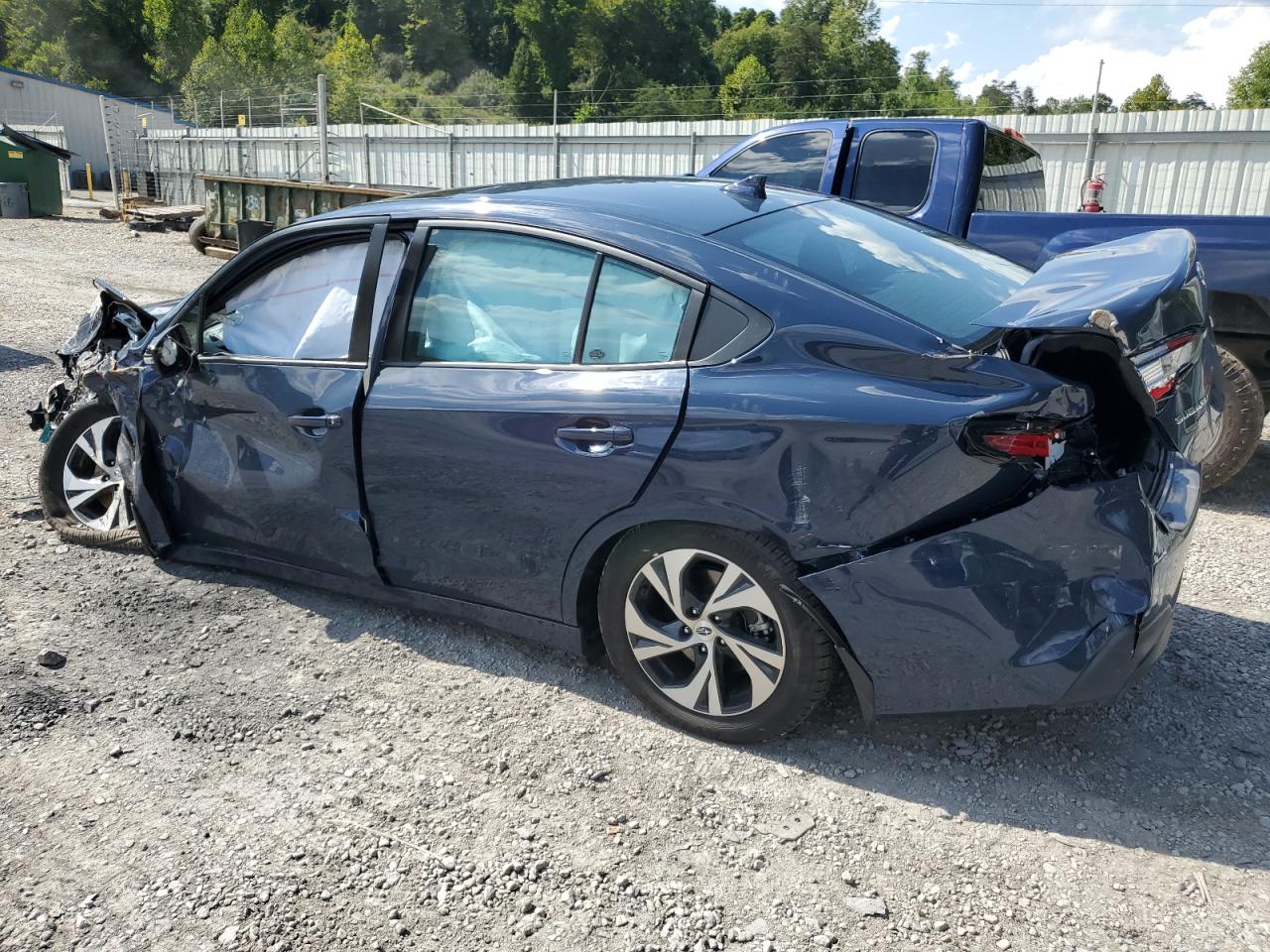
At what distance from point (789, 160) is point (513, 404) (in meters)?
4.12

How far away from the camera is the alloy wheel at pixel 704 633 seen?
2830 millimetres

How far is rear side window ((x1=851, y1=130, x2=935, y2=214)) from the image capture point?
19.7 feet

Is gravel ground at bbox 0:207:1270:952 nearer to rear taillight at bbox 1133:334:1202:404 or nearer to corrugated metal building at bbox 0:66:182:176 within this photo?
rear taillight at bbox 1133:334:1202:404

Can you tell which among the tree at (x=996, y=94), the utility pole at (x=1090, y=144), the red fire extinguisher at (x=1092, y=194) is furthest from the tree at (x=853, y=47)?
the red fire extinguisher at (x=1092, y=194)

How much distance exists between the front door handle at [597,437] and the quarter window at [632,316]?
22 centimetres

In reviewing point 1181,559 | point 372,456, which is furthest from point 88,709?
point 1181,559

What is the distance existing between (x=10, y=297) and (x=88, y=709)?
10.8 metres

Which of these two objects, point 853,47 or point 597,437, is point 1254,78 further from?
point 597,437

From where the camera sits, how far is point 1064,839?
2615 mm

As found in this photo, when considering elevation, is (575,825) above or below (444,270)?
below

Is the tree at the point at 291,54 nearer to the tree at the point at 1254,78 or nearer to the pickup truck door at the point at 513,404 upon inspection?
the tree at the point at 1254,78

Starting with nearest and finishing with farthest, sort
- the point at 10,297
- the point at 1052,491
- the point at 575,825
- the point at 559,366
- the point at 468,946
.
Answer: the point at 468,946 → the point at 1052,491 → the point at 575,825 → the point at 559,366 → the point at 10,297

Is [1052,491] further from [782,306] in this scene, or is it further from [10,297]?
[10,297]

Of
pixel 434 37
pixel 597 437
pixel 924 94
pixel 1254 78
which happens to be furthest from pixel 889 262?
pixel 434 37
